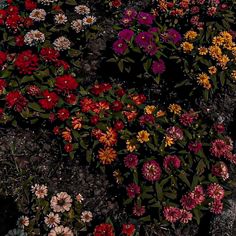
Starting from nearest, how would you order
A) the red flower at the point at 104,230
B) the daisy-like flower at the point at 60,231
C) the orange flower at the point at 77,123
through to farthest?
the red flower at the point at 104,230, the daisy-like flower at the point at 60,231, the orange flower at the point at 77,123

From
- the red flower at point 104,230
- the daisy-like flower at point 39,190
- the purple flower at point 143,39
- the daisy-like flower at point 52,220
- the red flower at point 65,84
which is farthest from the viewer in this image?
the purple flower at point 143,39

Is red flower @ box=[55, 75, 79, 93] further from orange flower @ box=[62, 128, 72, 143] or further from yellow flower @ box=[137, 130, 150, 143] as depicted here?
yellow flower @ box=[137, 130, 150, 143]

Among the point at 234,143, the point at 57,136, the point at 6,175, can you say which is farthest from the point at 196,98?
the point at 6,175

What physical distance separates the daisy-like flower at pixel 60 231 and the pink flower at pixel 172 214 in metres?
0.91

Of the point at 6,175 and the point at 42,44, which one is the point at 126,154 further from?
the point at 42,44

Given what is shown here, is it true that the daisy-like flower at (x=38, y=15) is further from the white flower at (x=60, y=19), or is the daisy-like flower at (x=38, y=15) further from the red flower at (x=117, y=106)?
the red flower at (x=117, y=106)

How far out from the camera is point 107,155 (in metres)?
4.48

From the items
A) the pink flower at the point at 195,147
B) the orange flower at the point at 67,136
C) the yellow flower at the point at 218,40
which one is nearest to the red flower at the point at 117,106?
the orange flower at the point at 67,136

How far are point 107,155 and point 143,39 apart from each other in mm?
1590

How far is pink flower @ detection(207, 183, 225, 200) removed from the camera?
4.22 meters

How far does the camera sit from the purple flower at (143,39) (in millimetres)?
5211

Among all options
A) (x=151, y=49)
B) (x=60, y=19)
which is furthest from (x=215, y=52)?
(x=60, y=19)

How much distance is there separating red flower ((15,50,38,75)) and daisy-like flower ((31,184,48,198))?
1.37 m

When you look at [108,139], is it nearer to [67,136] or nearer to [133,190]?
[67,136]
